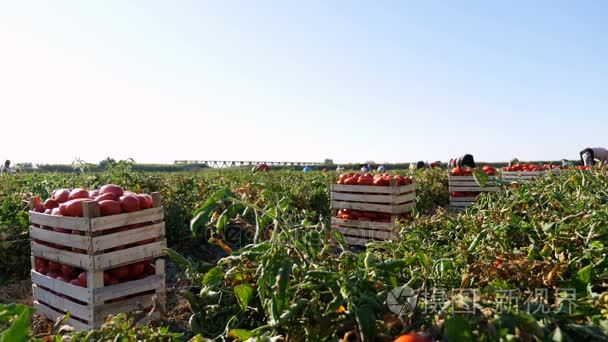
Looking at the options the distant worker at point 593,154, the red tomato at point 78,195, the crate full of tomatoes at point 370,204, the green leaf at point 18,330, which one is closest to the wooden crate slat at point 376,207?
the crate full of tomatoes at point 370,204

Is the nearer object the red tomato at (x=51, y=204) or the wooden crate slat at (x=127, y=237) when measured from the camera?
the wooden crate slat at (x=127, y=237)

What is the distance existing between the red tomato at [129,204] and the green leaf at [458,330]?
11.6ft

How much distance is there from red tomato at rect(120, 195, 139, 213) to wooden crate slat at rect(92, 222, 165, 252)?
173 millimetres

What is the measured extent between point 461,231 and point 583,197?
79 centimetres

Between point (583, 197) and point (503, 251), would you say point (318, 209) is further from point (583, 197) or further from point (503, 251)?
point (503, 251)

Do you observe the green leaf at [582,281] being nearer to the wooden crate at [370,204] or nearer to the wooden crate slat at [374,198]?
the wooden crate at [370,204]

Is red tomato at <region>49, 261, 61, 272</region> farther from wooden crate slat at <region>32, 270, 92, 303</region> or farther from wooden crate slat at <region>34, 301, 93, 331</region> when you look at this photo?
wooden crate slat at <region>34, 301, 93, 331</region>

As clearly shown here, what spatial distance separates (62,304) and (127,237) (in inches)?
34.3

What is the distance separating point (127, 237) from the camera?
13.2 ft

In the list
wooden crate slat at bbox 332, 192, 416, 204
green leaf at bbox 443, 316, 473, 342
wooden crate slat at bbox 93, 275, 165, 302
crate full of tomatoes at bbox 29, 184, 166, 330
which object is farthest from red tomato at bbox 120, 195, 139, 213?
wooden crate slat at bbox 332, 192, 416, 204

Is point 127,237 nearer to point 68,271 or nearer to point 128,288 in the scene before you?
point 128,288

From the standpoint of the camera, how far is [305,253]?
4.83ft

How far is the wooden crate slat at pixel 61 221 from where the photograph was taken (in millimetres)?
3860

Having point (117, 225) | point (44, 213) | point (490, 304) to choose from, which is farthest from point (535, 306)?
point (44, 213)
